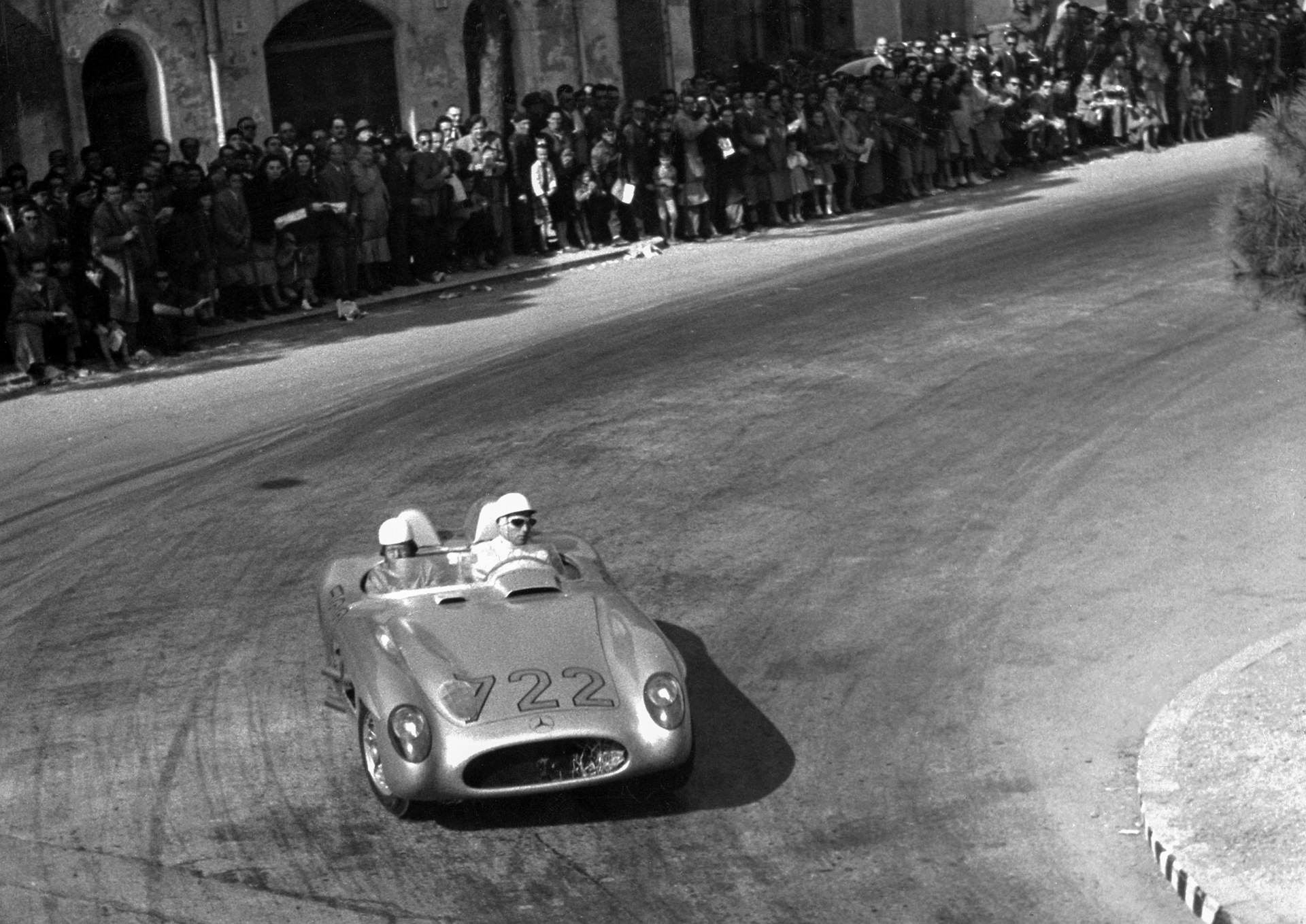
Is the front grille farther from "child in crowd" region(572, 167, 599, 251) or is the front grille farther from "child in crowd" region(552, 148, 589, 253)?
"child in crowd" region(572, 167, 599, 251)

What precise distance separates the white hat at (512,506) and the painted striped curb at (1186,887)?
3.72m

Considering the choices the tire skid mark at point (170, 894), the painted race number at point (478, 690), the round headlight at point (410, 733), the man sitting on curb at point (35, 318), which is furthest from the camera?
the man sitting on curb at point (35, 318)

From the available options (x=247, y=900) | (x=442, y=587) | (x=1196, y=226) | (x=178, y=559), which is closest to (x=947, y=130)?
(x=1196, y=226)

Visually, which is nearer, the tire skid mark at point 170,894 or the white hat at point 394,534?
the tire skid mark at point 170,894

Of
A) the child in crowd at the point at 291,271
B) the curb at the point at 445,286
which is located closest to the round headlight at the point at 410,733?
the curb at the point at 445,286

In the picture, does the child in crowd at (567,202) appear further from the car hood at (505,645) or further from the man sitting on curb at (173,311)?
the car hood at (505,645)

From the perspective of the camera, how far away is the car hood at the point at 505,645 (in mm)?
9219

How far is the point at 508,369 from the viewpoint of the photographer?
1791 cm

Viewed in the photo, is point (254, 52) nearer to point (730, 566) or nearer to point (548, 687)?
point (730, 566)

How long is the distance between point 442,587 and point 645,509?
3.69 m

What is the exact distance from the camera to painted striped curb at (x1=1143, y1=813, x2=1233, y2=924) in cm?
793

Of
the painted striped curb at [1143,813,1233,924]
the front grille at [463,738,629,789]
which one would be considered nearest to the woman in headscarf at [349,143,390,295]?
the front grille at [463,738,629,789]

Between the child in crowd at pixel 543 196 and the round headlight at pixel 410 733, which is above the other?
the child in crowd at pixel 543 196

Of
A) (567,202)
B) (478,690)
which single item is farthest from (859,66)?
(478,690)
